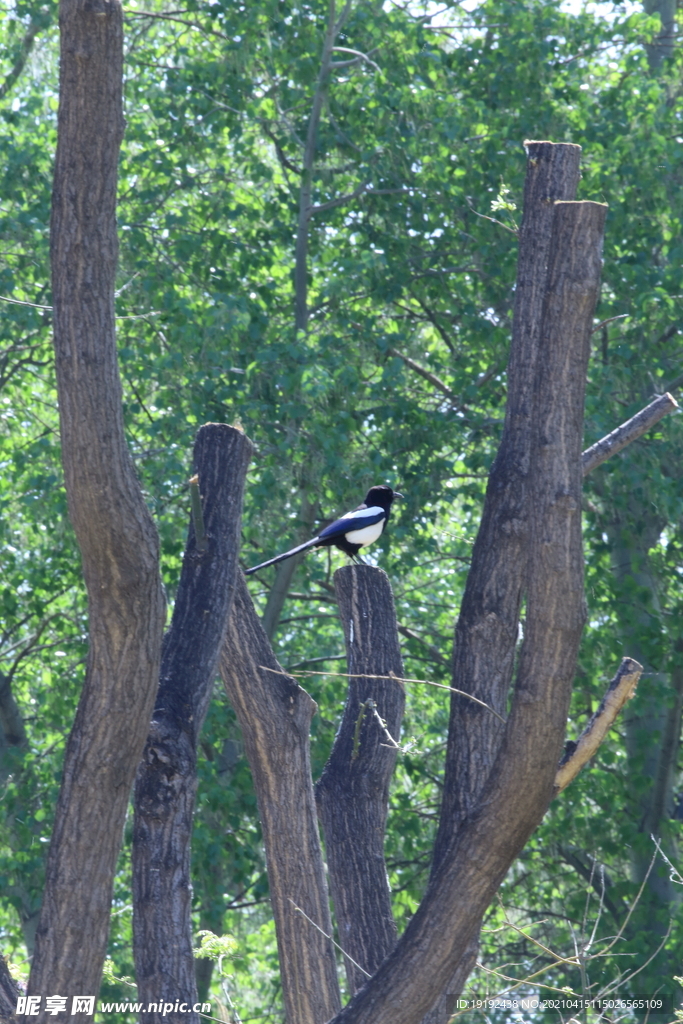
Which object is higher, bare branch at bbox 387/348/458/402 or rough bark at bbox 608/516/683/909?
bare branch at bbox 387/348/458/402

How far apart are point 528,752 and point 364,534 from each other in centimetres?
479

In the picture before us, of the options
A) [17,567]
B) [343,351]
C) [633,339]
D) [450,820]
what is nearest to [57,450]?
[17,567]

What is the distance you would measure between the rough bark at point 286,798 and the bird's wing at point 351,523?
281 centimetres

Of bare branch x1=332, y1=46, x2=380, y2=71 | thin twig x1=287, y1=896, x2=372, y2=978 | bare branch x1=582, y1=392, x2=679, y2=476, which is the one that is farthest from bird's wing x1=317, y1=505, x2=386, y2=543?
bare branch x1=332, y1=46, x2=380, y2=71

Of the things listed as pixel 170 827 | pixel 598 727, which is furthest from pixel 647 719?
pixel 170 827

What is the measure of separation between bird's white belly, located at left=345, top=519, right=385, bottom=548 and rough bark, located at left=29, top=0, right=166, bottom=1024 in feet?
15.8

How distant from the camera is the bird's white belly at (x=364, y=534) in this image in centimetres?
816

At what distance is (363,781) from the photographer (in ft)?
17.6

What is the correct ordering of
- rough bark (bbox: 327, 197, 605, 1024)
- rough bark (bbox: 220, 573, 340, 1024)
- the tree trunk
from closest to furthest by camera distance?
1. rough bark (bbox: 327, 197, 605, 1024)
2. the tree trunk
3. rough bark (bbox: 220, 573, 340, 1024)

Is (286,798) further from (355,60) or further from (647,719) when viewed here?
(355,60)

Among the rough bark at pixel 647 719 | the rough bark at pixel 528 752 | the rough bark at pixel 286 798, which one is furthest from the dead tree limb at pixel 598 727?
the rough bark at pixel 647 719

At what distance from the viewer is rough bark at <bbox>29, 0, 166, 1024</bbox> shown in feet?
10.8

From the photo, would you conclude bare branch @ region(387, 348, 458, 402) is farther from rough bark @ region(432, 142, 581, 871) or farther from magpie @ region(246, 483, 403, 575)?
rough bark @ region(432, 142, 581, 871)

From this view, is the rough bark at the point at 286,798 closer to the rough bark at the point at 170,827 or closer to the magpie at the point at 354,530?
the rough bark at the point at 170,827
